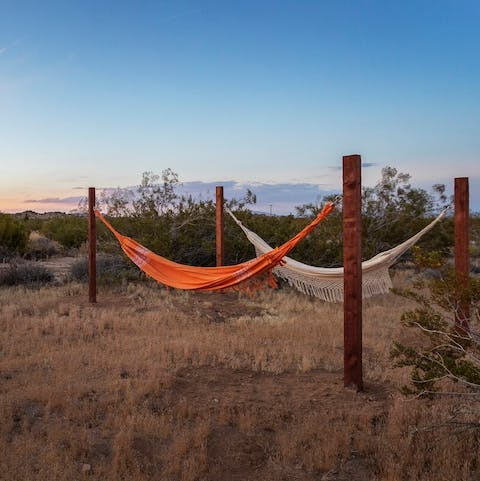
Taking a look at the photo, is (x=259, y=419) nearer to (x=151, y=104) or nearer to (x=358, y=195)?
(x=358, y=195)

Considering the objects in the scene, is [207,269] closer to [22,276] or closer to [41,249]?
[22,276]

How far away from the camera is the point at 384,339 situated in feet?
15.4

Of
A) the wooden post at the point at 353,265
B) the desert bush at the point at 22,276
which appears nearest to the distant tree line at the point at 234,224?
the desert bush at the point at 22,276

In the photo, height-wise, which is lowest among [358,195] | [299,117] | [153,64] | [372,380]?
[372,380]

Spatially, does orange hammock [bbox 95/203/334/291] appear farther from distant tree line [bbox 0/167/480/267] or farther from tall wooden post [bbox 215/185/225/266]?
distant tree line [bbox 0/167/480/267]

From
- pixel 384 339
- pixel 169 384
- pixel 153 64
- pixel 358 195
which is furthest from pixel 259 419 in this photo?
pixel 153 64

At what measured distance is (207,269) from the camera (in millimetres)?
5137

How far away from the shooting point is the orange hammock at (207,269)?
14.5 ft

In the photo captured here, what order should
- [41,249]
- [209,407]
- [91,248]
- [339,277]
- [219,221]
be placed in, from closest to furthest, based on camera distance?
[209,407], [339,277], [91,248], [219,221], [41,249]

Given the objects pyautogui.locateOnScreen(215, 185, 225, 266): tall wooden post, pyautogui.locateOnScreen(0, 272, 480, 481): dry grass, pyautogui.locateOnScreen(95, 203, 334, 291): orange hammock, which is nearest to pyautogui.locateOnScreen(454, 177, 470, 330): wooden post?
pyautogui.locateOnScreen(0, 272, 480, 481): dry grass

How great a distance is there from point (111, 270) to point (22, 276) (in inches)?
55.0

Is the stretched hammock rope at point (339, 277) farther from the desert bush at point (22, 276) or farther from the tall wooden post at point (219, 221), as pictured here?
the desert bush at point (22, 276)

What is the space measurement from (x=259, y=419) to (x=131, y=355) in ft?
5.21

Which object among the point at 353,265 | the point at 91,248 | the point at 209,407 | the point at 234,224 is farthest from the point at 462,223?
the point at 234,224
